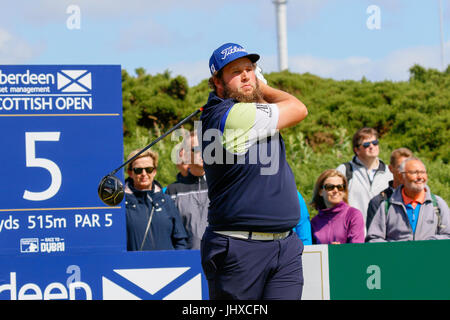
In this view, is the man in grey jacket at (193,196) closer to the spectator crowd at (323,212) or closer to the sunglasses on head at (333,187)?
the spectator crowd at (323,212)

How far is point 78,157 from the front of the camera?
5.61m

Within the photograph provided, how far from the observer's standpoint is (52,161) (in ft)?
18.3

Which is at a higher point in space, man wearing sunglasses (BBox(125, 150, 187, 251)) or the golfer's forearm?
the golfer's forearm

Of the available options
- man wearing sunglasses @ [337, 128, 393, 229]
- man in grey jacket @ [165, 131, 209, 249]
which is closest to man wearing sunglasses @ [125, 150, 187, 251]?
man in grey jacket @ [165, 131, 209, 249]

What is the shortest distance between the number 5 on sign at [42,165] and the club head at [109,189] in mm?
1028

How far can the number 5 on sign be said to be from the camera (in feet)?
18.2

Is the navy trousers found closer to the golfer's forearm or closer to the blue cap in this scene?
the golfer's forearm

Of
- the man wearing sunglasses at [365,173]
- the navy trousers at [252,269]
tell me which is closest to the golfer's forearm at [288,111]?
the navy trousers at [252,269]

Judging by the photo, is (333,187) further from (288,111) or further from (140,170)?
(288,111)

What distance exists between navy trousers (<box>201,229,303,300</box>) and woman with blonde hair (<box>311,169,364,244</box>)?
226 cm

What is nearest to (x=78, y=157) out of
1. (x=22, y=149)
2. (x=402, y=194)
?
(x=22, y=149)
